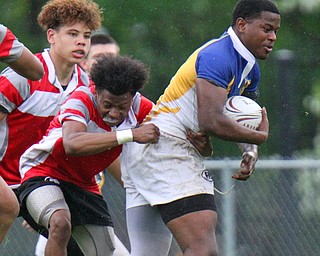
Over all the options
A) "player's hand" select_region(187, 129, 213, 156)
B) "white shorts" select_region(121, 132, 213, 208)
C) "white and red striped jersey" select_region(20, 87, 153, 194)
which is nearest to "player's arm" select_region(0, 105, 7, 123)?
"white and red striped jersey" select_region(20, 87, 153, 194)

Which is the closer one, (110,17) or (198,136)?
(198,136)

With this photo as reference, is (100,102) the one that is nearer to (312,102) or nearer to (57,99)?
(57,99)

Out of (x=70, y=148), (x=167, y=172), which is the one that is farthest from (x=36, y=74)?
(x=167, y=172)

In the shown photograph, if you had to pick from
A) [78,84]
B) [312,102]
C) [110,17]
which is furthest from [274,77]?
[78,84]

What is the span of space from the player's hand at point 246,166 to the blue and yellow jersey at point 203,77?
0.34m

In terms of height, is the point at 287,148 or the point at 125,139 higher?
the point at 125,139

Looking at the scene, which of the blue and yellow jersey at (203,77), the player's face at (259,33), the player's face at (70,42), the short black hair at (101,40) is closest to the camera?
the blue and yellow jersey at (203,77)

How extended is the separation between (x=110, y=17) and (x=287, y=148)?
479 centimetres

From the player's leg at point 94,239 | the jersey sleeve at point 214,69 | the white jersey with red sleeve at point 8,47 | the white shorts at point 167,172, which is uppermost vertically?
the white jersey with red sleeve at point 8,47

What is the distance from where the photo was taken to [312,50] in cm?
1493

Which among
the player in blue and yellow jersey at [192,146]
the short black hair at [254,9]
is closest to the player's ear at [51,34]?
the player in blue and yellow jersey at [192,146]

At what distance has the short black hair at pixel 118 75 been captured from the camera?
6898 mm

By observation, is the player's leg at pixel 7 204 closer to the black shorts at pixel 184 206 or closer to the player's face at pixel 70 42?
the black shorts at pixel 184 206

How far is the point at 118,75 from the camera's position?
694cm
